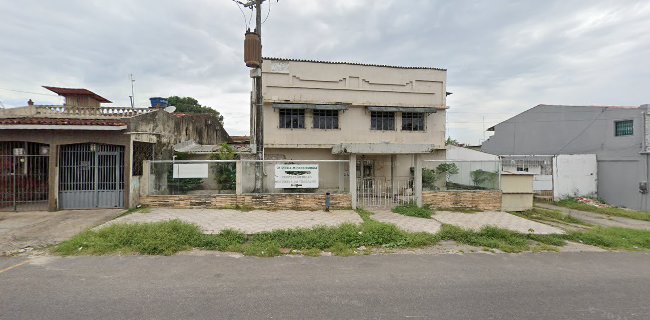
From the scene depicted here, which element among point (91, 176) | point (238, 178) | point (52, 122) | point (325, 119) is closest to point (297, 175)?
point (238, 178)

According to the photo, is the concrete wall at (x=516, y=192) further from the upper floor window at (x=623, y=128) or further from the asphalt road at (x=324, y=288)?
the upper floor window at (x=623, y=128)

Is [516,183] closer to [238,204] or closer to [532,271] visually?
[532,271]

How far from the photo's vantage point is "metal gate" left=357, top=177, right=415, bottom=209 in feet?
37.3

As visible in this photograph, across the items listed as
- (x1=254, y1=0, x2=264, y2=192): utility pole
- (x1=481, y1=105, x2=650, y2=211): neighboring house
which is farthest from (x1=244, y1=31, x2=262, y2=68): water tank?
(x1=481, y1=105, x2=650, y2=211): neighboring house

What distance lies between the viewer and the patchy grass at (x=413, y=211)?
32.8 feet

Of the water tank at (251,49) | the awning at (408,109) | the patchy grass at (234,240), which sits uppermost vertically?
the water tank at (251,49)

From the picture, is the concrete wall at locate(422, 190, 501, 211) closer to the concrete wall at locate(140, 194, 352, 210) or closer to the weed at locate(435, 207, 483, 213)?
the weed at locate(435, 207, 483, 213)

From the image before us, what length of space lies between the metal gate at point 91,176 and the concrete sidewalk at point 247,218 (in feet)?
5.77

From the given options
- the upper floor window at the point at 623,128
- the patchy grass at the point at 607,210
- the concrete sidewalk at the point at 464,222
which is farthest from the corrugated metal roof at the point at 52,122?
the upper floor window at the point at 623,128

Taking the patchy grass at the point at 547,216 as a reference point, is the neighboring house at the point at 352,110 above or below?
above

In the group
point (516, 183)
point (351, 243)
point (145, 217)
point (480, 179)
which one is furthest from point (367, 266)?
point (516, 183)

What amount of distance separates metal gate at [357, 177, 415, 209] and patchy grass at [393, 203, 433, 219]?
1.42 ft

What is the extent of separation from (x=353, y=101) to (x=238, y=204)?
803 cm

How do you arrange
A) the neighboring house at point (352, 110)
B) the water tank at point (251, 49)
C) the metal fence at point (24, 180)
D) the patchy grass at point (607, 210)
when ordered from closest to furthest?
the metal fence at point (24, 180)
the water tank at point (251, 49)
the patchy grass at point (607, 210)
the neighboring house at point (352, 110)
